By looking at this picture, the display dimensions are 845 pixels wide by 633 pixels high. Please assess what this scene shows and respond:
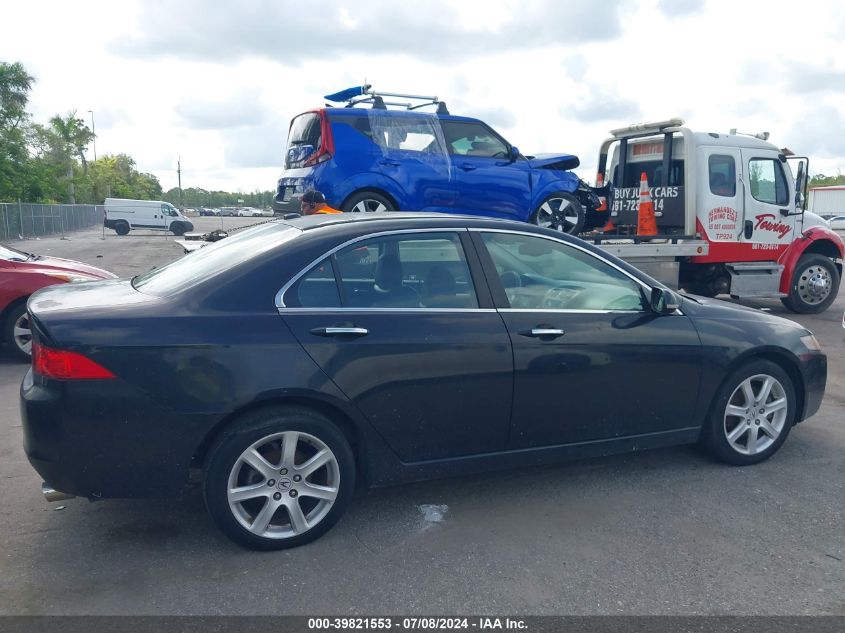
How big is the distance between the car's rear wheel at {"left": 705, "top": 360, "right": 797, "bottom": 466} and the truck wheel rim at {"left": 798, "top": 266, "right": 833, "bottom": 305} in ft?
23.0

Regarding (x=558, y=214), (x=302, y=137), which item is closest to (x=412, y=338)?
(x=302, y=137)

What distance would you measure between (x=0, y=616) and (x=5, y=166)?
4416cm

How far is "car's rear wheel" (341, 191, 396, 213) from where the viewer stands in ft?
30.3

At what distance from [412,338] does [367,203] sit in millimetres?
5749

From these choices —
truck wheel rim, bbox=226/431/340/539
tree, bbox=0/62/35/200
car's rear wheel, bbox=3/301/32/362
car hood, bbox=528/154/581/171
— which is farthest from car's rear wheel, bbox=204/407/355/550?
tree, bbox=0/62/35/200

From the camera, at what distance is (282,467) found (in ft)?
11.9

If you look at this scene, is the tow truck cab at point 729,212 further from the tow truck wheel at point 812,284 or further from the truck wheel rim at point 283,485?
the truck wheel rim at point 283,485

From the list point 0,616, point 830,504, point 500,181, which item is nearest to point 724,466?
point 830,504

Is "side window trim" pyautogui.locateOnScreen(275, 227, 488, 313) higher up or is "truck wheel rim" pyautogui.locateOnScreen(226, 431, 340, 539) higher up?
"side window trim" pyautogui.locateOnScreen(275, 227, 488, 313)

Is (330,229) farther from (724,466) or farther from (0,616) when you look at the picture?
(724,466)

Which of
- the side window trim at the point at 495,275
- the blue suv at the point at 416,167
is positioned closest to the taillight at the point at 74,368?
the side window trim at the point at 495,275

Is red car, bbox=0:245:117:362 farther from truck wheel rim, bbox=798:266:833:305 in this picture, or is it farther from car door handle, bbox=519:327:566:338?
truck wheel rim, bbox=798:266:833:305

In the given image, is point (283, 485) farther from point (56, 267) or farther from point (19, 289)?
point (56, 267)

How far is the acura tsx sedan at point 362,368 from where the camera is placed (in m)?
3.43
